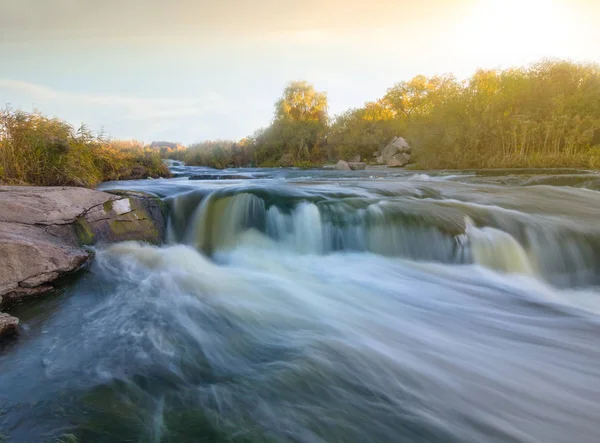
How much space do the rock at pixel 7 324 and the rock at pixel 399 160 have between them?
23.8 metres

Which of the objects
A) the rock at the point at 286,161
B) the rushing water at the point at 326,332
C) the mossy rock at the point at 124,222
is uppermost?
A: the rock at the point at 286,161

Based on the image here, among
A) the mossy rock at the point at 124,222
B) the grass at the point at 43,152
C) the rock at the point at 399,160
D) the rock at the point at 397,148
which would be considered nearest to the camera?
the mossy rock at the point at 124,222

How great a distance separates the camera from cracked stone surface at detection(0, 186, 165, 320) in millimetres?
3426

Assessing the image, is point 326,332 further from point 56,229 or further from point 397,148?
point 397,148

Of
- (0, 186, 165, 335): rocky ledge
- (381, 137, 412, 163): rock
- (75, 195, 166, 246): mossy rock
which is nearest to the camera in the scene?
(0, 186, 165, 335): rocky ledge

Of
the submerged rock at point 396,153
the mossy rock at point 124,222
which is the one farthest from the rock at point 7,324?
the submerged rock at point 396,153

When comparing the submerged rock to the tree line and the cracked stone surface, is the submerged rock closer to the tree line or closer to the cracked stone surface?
the tree line

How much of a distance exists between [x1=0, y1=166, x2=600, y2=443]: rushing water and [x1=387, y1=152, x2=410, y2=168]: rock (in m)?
18.7

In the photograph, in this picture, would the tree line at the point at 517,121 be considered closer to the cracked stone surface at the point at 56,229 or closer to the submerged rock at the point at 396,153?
the submerged rock at the point at 396,153

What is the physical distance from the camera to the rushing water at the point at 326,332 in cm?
197

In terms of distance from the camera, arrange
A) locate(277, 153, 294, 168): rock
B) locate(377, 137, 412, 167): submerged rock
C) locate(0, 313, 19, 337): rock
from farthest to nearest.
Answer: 1. locate(277, 153, 294, 168): rock
2. locate(377, 137, 412, 167): submerged rock
3. locate(0, 313, 19, 337): rock

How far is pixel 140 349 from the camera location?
269 cm

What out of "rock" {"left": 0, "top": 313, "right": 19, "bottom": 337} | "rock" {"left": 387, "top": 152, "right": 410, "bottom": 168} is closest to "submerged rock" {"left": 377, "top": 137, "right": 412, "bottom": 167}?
"rock" {"left": 387, "top": 152, "right": 410, "bottom": 168}

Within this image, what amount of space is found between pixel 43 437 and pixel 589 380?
139 inches
